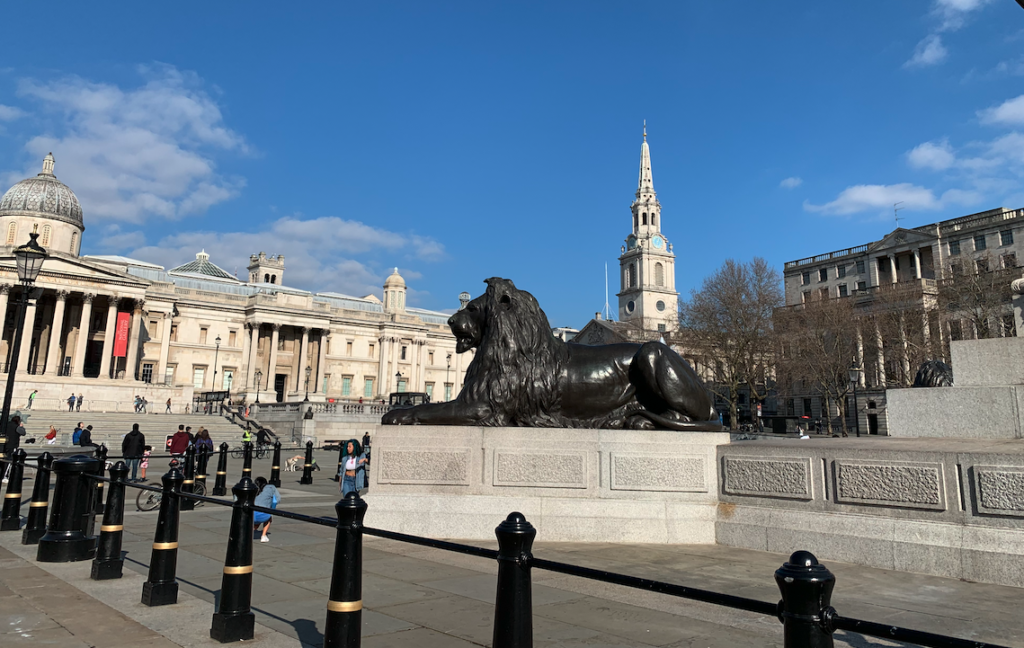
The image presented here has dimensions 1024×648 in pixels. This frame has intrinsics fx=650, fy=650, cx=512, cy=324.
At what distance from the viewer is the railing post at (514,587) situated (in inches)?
115

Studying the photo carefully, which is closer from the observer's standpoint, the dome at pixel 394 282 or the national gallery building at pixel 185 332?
the national gallery building at pixel 185 332

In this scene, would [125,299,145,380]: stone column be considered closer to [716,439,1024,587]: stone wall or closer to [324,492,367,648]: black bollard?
[716,439,1024,587]: stone wall

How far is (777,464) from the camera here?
7273 mm

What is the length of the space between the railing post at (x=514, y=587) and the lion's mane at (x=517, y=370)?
5.39m

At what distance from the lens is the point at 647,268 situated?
114 metres

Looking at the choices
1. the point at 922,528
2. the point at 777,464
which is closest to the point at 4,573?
the point at 777,464

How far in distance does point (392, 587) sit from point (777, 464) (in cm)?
439

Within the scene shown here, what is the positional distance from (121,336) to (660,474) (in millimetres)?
62074

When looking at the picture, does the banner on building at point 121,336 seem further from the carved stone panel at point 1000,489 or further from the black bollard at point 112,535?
the carved stone panel at point 1000,489

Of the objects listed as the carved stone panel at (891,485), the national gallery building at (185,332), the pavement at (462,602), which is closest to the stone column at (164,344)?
the national gallery building at (185,332)

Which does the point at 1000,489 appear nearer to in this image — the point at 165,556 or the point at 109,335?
the point at 165,556

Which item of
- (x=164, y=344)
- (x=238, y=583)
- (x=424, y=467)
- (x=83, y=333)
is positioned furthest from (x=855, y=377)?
(x=164, y=344)

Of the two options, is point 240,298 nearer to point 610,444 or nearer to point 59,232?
point 59,232

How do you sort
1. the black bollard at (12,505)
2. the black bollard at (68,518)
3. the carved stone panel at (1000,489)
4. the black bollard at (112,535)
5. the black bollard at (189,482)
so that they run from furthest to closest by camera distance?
the black bollard at (189,482) < the black bollard at (12,505) < the black bollard at (68,518) < the black bollard at (112,535) < the carved stone panel at (1000,489)
